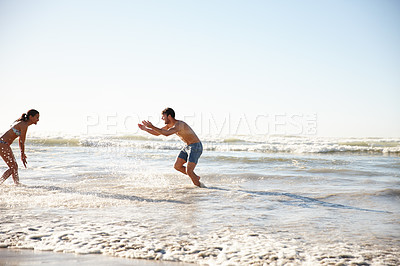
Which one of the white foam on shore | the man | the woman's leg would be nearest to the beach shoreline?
the white foam on shore

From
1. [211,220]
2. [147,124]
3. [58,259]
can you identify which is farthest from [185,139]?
[58,259]

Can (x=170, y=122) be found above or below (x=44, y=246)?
above

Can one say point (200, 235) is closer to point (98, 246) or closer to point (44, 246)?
point (98, 246)

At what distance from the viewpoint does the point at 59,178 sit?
28.2ft

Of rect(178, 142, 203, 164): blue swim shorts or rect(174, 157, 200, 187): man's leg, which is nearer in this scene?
rect(174, 157, 200, 187): man's leg

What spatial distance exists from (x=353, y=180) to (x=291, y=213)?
14.0 ft

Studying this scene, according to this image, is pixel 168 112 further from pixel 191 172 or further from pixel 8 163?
pixel 8 163

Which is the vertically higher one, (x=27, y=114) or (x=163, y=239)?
(x=27, y=114)

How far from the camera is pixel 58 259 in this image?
3217 millimetres

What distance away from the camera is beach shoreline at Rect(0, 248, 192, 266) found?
10.3 ft

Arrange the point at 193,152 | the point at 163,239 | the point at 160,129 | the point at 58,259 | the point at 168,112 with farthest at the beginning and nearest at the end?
the point at 193,152 < the point at 168,112 < the point at 160,129 < the point at 163,239 < the point at 58,259

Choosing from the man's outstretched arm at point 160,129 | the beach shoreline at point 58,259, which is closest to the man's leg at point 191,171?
the man's outstretched arm at point 160,129

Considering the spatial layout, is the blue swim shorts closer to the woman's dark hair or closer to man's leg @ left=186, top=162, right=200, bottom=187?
man's leg @ left=186, top=162, right=200, bottom=187

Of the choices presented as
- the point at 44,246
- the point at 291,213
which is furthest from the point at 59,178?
the point at 291,213
